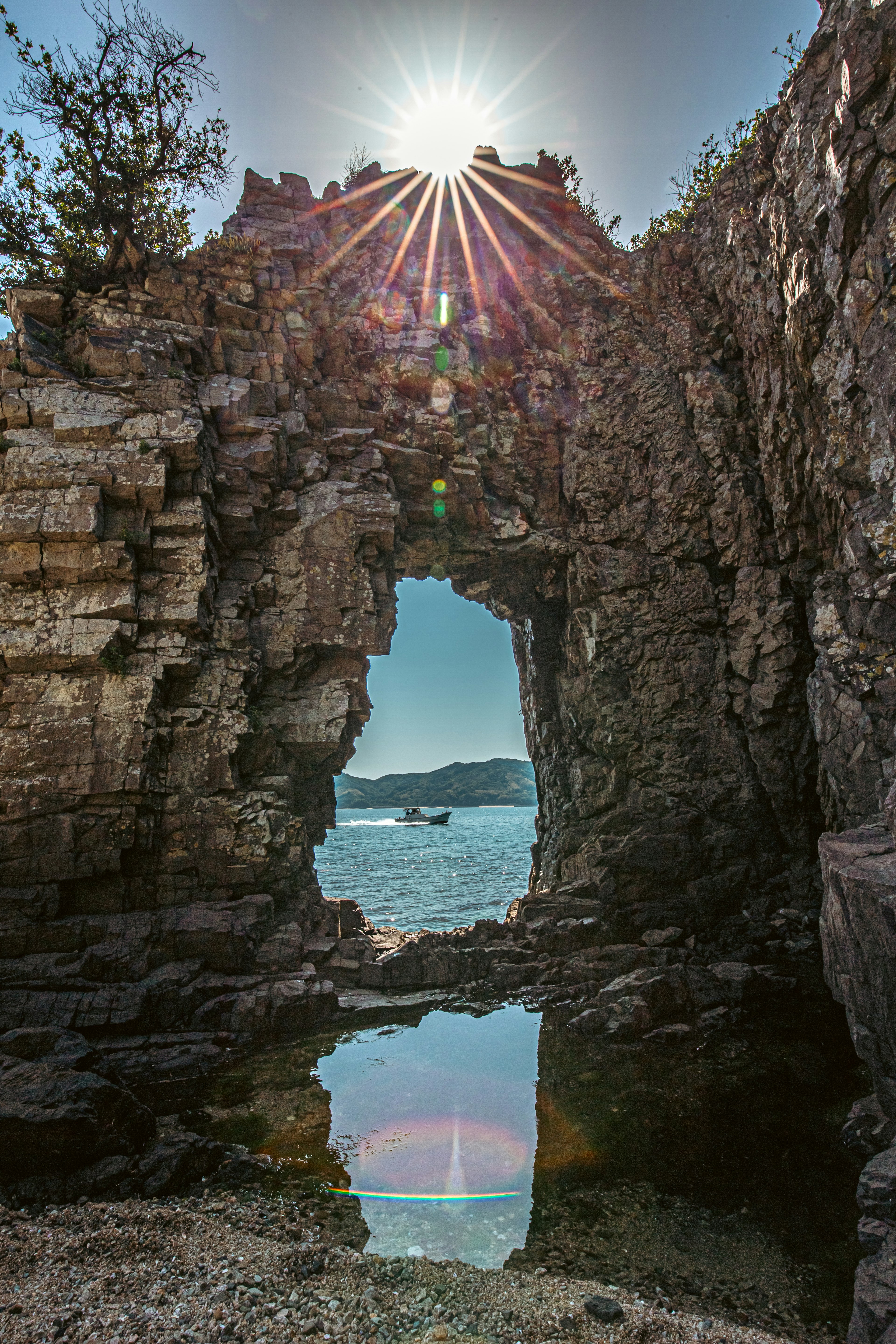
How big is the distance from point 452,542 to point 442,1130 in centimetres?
1591

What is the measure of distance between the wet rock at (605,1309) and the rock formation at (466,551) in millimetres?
4423

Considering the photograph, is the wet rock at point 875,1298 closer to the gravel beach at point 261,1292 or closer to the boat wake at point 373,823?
the gravel beach at point 261,1292

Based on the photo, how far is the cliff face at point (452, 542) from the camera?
1264 cm

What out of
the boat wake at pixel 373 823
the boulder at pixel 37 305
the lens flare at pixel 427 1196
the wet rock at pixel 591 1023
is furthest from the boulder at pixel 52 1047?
the boat wake at pixel 373 823

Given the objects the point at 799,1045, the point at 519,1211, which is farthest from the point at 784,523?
the point at 519,1211

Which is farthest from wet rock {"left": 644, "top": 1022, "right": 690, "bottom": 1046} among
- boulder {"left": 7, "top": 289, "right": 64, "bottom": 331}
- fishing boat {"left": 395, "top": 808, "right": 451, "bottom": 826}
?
fishing boat {"left": 395, "top": 808, "right": 451, "bottom": 826}

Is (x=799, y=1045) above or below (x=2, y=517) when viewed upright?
below

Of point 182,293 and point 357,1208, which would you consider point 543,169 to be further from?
point 357,1208

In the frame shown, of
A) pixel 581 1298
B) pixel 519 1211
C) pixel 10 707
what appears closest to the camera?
pixel 581 1298

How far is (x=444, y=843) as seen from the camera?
234ft

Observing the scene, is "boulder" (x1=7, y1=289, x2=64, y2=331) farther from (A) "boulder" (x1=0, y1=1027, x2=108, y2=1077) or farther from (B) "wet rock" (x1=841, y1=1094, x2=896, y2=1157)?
(B) "wet rock" (x1=841, y1=1094, x2=896, y2=1157)

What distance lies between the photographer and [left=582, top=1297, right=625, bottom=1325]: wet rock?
5.39 m

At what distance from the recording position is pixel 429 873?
4353 centimetres

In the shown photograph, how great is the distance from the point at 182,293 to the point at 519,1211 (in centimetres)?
2260
